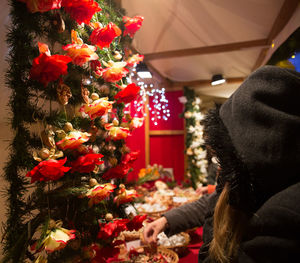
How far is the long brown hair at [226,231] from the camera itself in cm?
72

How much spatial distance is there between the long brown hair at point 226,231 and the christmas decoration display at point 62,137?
421 mm

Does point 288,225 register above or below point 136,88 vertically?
below

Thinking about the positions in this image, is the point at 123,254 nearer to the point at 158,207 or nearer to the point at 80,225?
the point at 80,225

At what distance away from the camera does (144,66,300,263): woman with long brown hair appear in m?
0.59

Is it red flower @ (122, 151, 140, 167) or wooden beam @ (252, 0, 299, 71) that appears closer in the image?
red flower @ (122, 151, 140, 167)

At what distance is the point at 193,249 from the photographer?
1.74 m

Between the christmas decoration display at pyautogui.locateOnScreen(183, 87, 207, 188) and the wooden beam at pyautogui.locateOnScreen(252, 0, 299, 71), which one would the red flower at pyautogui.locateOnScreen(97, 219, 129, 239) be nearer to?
the wooden beam at pyautogui.locateOnScreen(252, 0, 299, 71)

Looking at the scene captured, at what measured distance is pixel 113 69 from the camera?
101cm

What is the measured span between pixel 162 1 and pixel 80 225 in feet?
6.41

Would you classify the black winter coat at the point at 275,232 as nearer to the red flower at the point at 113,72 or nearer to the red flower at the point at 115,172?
the red flower at the point at 115,172

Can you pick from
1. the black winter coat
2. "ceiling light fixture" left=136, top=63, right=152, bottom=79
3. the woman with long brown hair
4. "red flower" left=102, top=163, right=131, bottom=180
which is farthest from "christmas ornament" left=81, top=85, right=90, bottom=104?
"ceiling light fixture" left=136, top=63, right=152, bottom=79

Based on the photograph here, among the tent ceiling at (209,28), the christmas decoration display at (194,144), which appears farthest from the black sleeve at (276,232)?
the christmas decoration display at (194,144)

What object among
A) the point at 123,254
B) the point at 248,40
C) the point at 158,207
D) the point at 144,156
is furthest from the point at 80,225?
the point at 144,156

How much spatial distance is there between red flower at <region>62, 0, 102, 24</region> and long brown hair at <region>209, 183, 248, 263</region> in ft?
2.61
